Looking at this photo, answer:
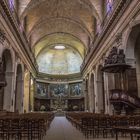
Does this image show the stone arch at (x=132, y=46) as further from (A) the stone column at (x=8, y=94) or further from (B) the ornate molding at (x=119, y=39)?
(A) the stone column at (x=8, y=94)

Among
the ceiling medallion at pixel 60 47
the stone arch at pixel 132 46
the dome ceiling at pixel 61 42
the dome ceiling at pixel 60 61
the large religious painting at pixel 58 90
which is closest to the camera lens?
the stone arch at pixel 132 46

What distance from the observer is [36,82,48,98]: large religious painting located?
1393 inches

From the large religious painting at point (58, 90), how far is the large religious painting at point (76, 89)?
1044 mm

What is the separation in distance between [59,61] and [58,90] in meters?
5.36

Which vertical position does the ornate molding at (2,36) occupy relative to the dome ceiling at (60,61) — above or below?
below

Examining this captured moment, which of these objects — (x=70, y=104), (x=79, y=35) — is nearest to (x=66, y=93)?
(x=70, y=104)

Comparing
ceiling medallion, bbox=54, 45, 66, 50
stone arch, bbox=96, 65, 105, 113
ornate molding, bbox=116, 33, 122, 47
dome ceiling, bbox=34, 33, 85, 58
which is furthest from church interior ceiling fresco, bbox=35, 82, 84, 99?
ornate molding, bbox=116, 33, 122, 47

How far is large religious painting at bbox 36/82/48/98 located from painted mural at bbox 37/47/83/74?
2797 mm

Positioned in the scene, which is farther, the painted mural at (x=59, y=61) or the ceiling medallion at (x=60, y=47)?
the painted mural at (x=59, y=61)

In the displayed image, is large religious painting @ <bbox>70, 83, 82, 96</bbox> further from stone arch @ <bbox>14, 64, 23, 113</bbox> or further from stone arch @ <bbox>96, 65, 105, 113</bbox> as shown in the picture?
stone arch @ <bbox>14, 64, 23, 113</bbox>

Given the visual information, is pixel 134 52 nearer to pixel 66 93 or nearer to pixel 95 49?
pixel 95 49

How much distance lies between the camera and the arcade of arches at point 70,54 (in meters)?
12.5

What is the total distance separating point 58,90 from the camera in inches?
1483

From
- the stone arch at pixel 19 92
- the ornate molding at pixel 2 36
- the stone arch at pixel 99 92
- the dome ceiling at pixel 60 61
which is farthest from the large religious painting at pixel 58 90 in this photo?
the ornate molding at pixel 2 36
